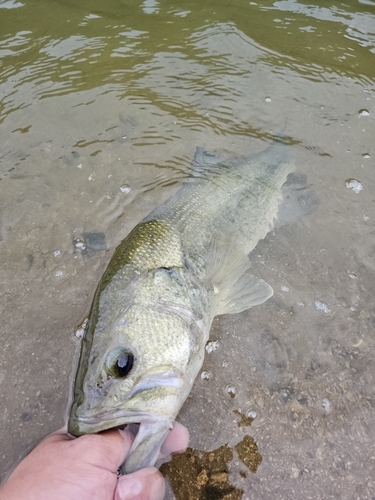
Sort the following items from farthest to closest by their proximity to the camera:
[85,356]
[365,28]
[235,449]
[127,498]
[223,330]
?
1. [365,28]
2. [223,330]
3. [235,449]
4. [85,356]
5. [127,498]

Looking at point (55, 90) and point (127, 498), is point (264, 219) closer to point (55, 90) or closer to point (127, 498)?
point (127, 498)

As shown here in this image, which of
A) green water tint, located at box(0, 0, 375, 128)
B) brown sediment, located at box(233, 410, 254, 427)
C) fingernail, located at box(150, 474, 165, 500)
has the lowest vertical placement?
brown sediment, located at box(233, 410, 254, 427)

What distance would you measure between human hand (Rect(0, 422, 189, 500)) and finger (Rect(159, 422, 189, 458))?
328mm

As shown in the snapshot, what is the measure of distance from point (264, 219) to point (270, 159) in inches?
29.4

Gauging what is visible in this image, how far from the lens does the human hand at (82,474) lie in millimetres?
1716

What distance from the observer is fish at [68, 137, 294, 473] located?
2.05 metres

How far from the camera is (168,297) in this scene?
8.35ft

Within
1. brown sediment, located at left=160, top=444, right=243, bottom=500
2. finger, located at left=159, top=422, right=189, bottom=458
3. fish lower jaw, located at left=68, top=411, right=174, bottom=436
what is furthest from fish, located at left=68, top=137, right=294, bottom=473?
brown sediment, located at left=160, top=444, right=243, bottom=500

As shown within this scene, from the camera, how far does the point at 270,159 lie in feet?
13.1

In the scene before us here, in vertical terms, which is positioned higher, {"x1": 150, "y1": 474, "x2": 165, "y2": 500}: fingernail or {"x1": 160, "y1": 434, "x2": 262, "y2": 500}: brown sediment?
{"x1": 150, "y1": 474, "x2": 165, "y2": 500}: fingernail

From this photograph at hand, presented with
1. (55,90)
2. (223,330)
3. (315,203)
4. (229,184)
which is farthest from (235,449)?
(55,90)

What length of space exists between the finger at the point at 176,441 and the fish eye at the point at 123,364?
0.47 metres

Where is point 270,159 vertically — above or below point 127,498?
above

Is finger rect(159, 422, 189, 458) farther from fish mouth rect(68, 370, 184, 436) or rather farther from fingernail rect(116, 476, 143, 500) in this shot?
fingernail rect(116, 476, 143, 500)
